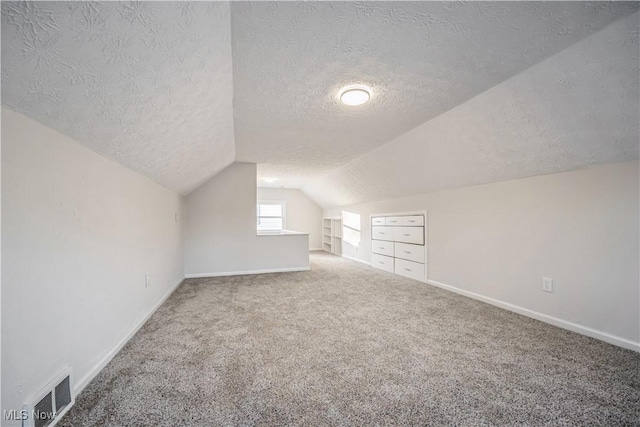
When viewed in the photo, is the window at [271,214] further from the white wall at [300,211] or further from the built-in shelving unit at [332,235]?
the built-in shelving unit at [332,235]

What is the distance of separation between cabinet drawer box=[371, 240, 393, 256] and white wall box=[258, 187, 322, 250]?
11.2 ft

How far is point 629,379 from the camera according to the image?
1750 millimetres

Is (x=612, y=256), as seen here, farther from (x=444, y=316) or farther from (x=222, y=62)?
(x=222, y=62)

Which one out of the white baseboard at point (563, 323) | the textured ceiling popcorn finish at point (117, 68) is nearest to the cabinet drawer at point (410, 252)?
the white baseboard at point (563, 323)

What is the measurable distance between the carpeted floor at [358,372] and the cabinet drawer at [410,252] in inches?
58.9

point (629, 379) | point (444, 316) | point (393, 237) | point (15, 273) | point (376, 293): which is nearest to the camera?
point (15, 273)

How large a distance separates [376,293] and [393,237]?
1.73 meters

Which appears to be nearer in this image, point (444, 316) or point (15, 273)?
point (15, 273)

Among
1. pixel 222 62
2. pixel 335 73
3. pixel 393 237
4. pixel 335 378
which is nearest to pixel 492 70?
pixel 335 73

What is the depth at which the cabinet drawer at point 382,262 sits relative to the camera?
17.7ft

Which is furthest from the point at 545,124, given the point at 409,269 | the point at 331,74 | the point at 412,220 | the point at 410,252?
the point at 409,269

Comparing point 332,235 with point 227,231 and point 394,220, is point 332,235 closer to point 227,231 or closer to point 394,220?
point 394,220

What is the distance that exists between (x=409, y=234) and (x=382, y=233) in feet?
2.84

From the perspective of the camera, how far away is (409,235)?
4871mm
